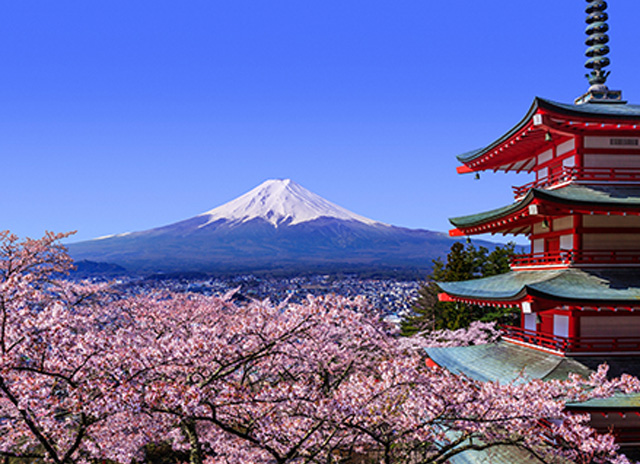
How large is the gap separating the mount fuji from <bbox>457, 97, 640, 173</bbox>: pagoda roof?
120223 mm

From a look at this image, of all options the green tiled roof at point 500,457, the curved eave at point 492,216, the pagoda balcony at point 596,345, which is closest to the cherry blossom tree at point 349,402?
the green tiled roof at point 500,457

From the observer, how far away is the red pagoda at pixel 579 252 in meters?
9.11

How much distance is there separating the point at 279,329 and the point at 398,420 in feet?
7.04

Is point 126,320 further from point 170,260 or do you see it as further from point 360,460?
point 170,260

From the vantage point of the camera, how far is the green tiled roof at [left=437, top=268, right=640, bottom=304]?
882 cm

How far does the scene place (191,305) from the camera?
59.8 feet

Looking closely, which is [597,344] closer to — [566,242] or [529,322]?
[566,242]

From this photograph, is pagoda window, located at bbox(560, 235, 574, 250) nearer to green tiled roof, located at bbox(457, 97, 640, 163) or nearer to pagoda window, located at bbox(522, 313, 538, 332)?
pagoda window, located at bbox(522, 313, 538, 332)

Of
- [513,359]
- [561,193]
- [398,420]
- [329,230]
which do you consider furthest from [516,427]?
[329,230]

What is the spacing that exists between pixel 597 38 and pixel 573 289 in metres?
6.58

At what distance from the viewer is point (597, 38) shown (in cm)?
1164

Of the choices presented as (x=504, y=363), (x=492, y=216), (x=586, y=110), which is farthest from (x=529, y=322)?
(x=586, y=110)

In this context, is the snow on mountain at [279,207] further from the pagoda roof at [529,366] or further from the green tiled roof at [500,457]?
the green tiled roof at [500,457]

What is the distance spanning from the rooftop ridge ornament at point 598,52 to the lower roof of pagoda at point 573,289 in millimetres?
4544
